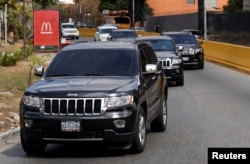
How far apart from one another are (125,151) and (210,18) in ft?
175

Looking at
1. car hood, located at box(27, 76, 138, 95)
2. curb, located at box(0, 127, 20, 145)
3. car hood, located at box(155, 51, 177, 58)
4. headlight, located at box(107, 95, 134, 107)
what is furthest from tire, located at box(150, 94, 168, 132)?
car hood, located at box(155, 51, 177, 58)

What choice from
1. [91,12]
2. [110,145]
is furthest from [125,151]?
[91,12]

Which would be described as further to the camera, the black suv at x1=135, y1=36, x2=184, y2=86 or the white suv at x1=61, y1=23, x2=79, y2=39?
the white suv at x1=61, y1=23, x2=79, y2=39

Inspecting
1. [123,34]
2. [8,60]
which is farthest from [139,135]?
[123,34]

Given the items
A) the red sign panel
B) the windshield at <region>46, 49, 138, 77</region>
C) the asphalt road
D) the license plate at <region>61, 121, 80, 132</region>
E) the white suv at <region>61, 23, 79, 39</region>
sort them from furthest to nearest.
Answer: the white suv at <region>61, 23, 79, 39</region> < the red sign panel < the windshield at <region>46, 49, 138, 77</region> < the asphalt road < the license plate at <region>61, 121, 80, 132</region>

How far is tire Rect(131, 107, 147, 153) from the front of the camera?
915cm

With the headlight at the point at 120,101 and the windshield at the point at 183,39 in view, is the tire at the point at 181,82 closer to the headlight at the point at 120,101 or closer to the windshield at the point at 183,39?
the windshield at the point at 183,39

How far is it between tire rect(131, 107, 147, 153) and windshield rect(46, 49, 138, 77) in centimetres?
79

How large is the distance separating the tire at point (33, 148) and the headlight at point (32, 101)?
58cm

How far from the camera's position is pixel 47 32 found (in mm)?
33375

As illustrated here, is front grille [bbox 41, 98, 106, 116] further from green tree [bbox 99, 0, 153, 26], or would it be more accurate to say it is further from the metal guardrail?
green tree [bbox 99, 0, 153, 26]

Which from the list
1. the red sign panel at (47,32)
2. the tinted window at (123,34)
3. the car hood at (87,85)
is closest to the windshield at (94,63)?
the car hood at (87,85)

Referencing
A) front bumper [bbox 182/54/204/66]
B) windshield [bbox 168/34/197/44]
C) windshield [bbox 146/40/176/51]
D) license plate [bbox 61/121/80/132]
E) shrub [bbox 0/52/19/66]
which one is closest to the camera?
license plate [bbox 61/121/80/132]

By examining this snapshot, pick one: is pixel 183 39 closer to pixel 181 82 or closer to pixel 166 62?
pixel 181 82
